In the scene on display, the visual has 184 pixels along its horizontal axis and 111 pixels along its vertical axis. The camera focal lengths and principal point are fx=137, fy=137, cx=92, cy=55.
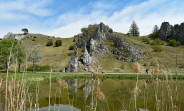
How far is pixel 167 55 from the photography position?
53.4 m

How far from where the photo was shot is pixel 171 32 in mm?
71938

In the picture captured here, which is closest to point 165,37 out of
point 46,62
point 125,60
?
point 125,60

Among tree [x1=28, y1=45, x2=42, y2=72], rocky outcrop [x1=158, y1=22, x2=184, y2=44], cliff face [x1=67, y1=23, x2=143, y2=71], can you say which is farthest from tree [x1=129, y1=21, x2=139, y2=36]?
tree [x1=28, y1=45, x2=42, y2=72]

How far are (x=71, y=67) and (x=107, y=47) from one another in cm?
2076

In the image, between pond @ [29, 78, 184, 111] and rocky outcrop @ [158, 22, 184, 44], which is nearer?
pond @ [29, 78, 184, 111]

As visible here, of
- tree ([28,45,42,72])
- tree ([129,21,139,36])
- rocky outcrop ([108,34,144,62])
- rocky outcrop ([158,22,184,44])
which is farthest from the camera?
tree ([129,21,139,36])

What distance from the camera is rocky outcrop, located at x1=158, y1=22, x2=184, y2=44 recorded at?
66669 mm

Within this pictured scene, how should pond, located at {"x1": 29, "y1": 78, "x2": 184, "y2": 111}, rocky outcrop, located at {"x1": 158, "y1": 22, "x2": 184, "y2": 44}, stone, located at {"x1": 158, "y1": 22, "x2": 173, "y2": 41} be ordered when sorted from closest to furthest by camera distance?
pond, located at {"x1": 29, "y1": 78, "x2": 184, "y2": 111} < rocky outcrop, located at {"x1": 158, "y1": 22, "x2": 184, "y2": 44} < stone, located at {"x1": 158, "y1": 22, "x2": 173, "y2": 41}

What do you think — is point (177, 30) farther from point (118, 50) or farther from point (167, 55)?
point (118, 50)

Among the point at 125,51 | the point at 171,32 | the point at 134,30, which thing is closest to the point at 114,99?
the point at 125,51

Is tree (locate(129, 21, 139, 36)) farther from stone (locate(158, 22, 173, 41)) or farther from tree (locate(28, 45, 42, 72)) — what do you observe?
tree (locate(28, 45, 42, 72))

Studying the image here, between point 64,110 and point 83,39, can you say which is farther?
point 83,39

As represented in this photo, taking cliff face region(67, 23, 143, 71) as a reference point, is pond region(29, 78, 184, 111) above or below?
below

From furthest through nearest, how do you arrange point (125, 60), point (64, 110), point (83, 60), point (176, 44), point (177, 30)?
point (177, 30) → point (176, 44) → point (125, 60) → point (83, 60) → point (64, 110)
